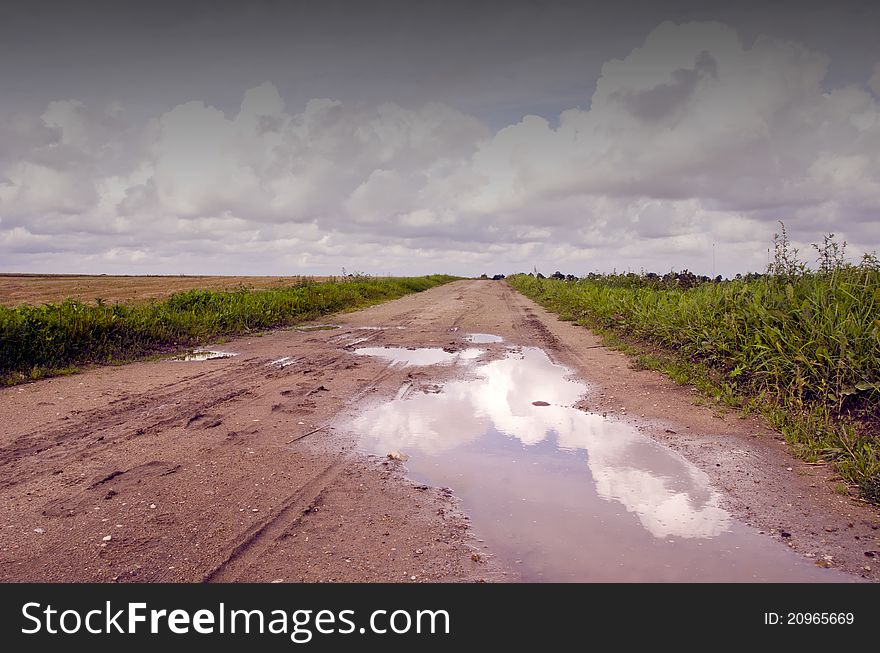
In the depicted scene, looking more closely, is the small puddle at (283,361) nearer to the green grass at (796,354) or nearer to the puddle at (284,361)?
the puddle at (284,361)

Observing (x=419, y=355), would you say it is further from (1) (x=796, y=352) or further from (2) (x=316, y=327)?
(1) (x=796, y=352)

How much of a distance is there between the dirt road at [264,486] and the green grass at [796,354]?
353 mm

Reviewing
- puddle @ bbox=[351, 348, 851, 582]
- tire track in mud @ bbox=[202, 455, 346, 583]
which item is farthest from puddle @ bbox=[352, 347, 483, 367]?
tire track in mud @ bbox=[202, 455, 346, 583]

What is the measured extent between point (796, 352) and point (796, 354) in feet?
0.11

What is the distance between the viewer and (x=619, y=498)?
4117 millimetres

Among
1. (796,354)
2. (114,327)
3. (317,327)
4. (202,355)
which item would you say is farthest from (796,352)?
(317,327)

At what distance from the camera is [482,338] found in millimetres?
12594

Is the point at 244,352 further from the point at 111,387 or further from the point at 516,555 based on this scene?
the point at 516,555

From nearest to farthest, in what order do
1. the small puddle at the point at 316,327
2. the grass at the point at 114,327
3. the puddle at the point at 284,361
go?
the grass at the point at 114,327 < the puddle at the point at 284,361 < the small puddle at the point at 316,327

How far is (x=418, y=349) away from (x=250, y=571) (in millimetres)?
8011

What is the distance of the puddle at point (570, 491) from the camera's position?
319 cm

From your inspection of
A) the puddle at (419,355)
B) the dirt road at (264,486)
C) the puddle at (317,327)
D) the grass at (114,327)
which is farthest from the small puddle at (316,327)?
the dirt road at (264,486)

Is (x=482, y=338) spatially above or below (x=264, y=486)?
above
